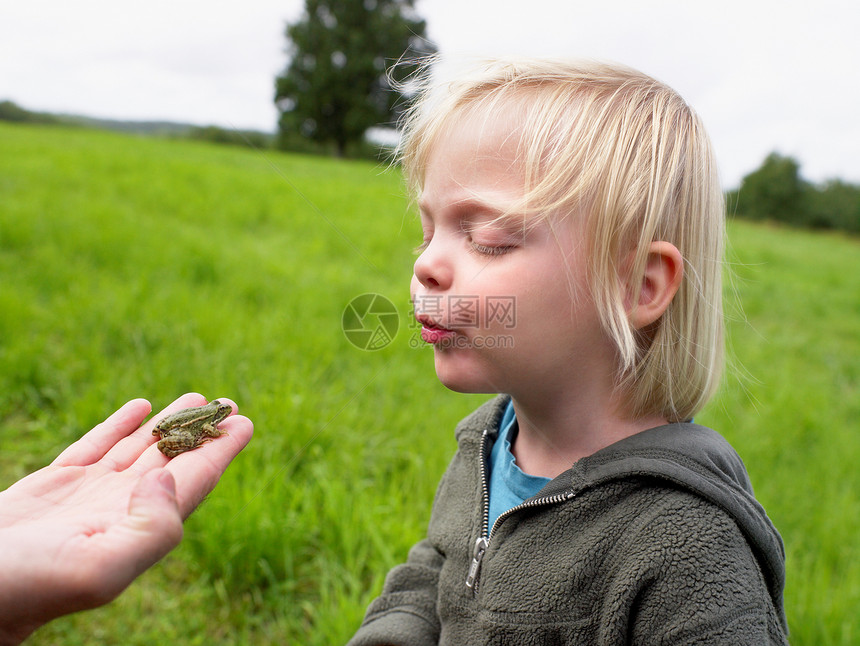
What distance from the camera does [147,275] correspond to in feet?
14.5

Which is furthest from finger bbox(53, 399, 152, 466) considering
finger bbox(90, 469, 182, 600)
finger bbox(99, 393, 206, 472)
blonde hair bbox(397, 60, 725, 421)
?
blonde hair bbox(397, 60, 725, 421)

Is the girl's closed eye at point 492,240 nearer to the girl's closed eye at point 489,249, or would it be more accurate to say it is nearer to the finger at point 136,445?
the girl's closed eye at point 489,249

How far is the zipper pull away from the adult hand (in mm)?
693

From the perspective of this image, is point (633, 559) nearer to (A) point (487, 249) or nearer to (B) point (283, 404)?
(A) point (487, 249)

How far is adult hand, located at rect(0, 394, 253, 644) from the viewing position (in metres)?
1.00

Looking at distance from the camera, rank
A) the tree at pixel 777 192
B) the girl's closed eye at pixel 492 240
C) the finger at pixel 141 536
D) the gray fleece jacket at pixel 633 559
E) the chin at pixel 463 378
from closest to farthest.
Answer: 1. the finger at pixel 141 536
2. the gray fleece jacket at pixel 633 559
3. the girl's closed eye at pixel 492 240
4. the chin at pixel 463 378
5. the tree at pixel 777 192

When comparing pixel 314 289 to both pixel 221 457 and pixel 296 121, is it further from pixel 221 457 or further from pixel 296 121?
pixel 296 121

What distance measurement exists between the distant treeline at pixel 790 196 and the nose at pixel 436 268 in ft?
143

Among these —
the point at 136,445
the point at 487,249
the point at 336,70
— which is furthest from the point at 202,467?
the point at 336,70

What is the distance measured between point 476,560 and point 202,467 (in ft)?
2.40

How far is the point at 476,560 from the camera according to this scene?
146 cm

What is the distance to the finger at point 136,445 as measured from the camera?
5.16ft

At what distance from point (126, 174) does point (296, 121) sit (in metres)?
29.7

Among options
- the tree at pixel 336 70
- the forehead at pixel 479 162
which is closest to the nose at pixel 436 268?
the forehead at pixel 479 162
